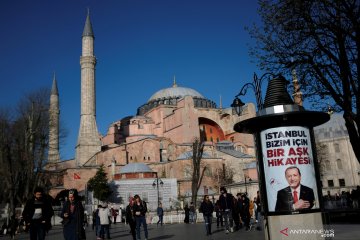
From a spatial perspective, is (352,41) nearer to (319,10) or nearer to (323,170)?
(319,10)

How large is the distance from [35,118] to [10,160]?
3.91 m

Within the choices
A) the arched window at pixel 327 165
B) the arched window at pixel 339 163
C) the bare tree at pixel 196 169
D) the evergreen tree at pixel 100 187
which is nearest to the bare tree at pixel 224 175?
the bare tree at pixel 196 169

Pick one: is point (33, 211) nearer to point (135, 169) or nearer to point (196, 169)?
point (196, 169)

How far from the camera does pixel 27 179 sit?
2320 cm

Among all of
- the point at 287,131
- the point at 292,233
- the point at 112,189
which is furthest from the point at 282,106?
the point at 112,189

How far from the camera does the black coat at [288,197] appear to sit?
20.7 ft

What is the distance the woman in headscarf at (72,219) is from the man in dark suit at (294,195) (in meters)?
3.71

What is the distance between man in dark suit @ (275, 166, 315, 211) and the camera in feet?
20.6

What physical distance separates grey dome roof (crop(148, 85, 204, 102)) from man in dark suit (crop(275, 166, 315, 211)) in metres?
59.1

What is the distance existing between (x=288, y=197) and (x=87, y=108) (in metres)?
40.1

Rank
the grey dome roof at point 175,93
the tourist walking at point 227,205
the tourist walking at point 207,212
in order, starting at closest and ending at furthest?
the tourist walking at point 207,212 < the tourist walking at point 227,205 < the grey dome roof at point 175,93

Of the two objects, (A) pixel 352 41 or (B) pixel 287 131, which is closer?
(B) pixel 287 131

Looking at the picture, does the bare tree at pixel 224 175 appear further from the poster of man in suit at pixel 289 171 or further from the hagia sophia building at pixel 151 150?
the poster of man in suit at pixel 289 171

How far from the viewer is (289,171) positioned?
20.9 ft
